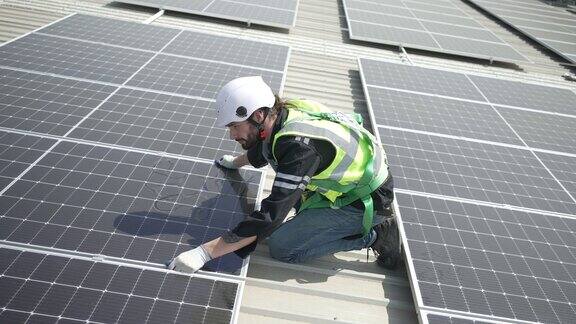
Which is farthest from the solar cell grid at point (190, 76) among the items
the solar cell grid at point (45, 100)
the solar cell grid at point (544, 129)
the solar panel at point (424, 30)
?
the solar cell grid at point (544, 129)

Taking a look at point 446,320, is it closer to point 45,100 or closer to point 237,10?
point 45,100

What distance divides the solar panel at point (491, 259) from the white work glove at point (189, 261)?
6.77ft

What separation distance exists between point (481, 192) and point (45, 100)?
6162 millimetres

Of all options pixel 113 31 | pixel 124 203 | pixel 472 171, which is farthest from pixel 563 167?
pixel 113 31

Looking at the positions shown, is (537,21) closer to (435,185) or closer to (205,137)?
(435,185)

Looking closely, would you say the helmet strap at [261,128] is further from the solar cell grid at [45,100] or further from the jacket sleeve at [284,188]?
the solar cell grid at [45,100]

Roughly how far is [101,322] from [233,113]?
81.8 inches

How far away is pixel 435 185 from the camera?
17.1 feet

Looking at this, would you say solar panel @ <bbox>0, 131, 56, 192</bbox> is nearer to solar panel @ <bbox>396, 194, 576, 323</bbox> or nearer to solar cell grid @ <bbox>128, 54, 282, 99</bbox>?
solar cell grid @ <bbox>128, 54, 282, 99</bbox>

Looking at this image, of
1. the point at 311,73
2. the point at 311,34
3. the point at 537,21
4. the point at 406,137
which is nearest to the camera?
the point at 406,137

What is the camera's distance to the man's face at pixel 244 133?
3.96 m

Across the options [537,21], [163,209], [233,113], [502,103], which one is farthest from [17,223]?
[537,21]

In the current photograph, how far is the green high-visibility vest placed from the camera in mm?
3873

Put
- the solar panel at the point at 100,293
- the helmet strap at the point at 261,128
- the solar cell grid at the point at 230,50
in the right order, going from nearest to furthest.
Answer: the solar panel at the point at 100,293 → the helmet strap at the point at 261,128 → the solar cell grid at the point at 230,50
